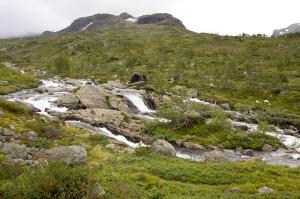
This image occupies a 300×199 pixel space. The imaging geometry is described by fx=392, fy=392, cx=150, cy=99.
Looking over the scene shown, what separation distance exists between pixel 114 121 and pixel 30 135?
74.6ft

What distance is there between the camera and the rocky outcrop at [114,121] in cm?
5866

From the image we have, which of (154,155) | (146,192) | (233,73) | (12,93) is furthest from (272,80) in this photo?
(146,192)

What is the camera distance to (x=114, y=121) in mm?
62125

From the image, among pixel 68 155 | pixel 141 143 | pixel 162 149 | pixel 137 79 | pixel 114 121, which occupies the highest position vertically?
pixel 137 79

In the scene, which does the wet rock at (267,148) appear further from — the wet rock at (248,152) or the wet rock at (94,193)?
the wet rock at (94,193)

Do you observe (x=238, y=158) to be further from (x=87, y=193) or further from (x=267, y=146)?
(x=87, y=193)

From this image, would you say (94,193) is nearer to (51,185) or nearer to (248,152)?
(51,185)

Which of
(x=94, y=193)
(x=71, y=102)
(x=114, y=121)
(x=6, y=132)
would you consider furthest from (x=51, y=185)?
(x=71, y=102)

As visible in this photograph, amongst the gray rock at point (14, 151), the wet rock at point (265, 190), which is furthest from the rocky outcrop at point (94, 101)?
the wet rock at point (265, 190)

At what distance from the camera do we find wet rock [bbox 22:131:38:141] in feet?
128

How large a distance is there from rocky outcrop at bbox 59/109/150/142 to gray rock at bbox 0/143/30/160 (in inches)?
1057

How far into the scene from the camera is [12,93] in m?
89.9

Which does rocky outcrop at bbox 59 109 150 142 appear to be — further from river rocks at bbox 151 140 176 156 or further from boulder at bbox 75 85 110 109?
river rocks at bbox 151 140 176 156

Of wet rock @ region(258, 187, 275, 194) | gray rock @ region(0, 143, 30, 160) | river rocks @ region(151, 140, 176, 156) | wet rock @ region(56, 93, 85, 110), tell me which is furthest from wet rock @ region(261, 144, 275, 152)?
gray rock @ region(0, 143, 30, 160)
